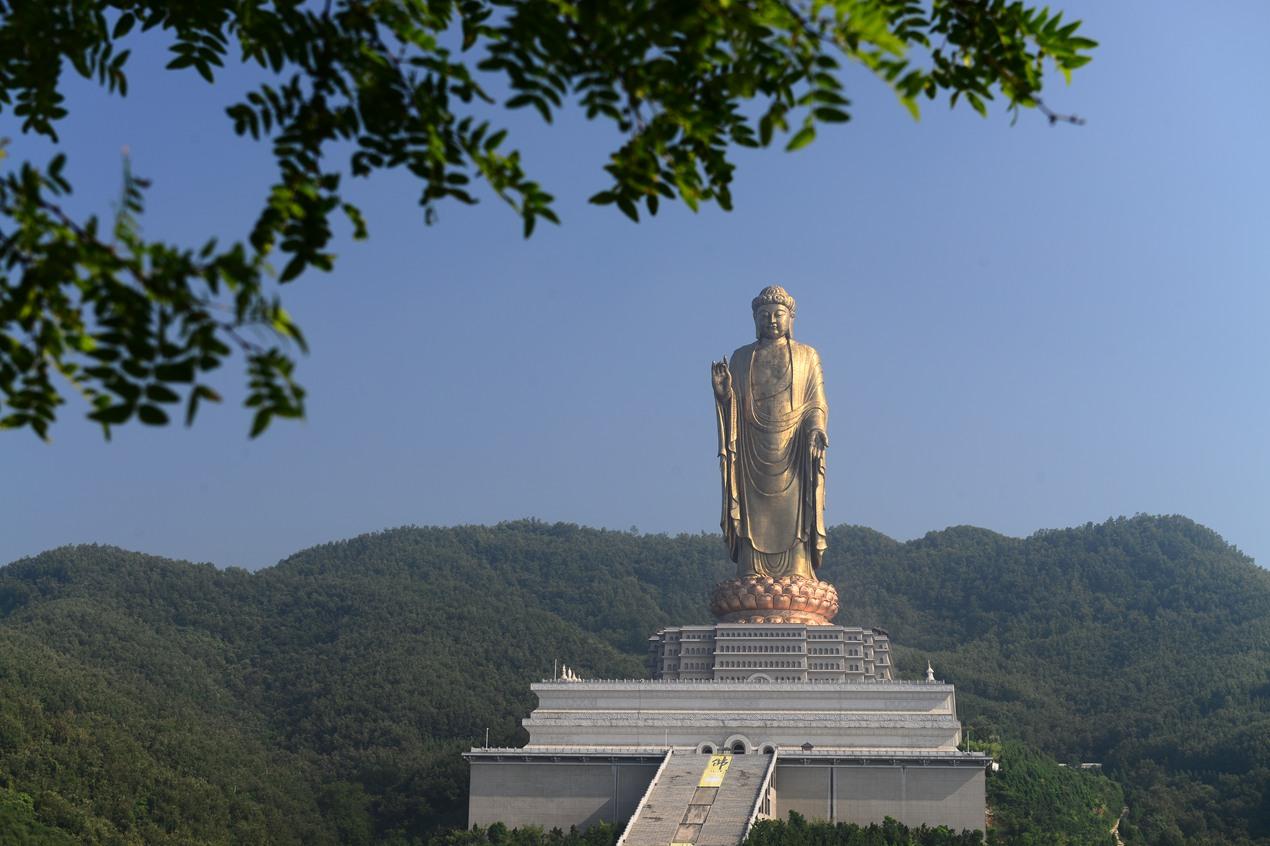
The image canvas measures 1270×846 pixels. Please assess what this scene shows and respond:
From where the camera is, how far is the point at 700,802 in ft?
106

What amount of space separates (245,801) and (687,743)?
30.5 feet

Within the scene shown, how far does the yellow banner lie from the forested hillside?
19.4 ft

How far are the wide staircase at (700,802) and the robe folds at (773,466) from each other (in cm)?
903

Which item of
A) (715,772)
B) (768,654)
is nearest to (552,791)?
(715,772)

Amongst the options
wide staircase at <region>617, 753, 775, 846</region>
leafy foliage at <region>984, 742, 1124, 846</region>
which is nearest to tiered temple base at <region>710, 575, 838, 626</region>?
leafy foliage at <region>984, 742, 1124, 846</region>

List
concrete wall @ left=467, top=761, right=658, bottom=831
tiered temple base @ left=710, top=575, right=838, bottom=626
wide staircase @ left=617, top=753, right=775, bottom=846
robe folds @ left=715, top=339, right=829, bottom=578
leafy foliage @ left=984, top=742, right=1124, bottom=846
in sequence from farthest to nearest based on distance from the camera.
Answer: robe folds @ left=715, top=339, right=829, bottom=578 < tiered temple base @ left=710, top=575, right=838, bottom=626 < concrete wall @ left=467, top=761, right=658, bottom=831 < leafy foliage @ left=984, top=742, right=1124, bottom=846 < wide staircase @ left=617, top=753, right=775, bottom=846

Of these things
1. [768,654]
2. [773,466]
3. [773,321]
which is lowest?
[768,654]

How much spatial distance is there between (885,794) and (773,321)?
14.2m

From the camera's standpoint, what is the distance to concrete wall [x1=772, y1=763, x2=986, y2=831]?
33031 millimetres

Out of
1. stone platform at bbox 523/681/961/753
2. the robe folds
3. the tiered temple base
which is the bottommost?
stone platform at bbox 523/681/961/753

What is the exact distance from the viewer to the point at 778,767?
113ft

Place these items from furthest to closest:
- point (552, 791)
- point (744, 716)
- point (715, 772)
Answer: point (744, 716), point (552, 791), point (715, 772)

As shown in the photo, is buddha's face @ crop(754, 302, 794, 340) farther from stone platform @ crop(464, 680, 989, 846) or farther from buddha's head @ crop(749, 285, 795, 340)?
stone platform @ crop(464, 680, 989, 846)

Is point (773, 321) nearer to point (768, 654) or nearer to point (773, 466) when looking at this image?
point (773, 466)
